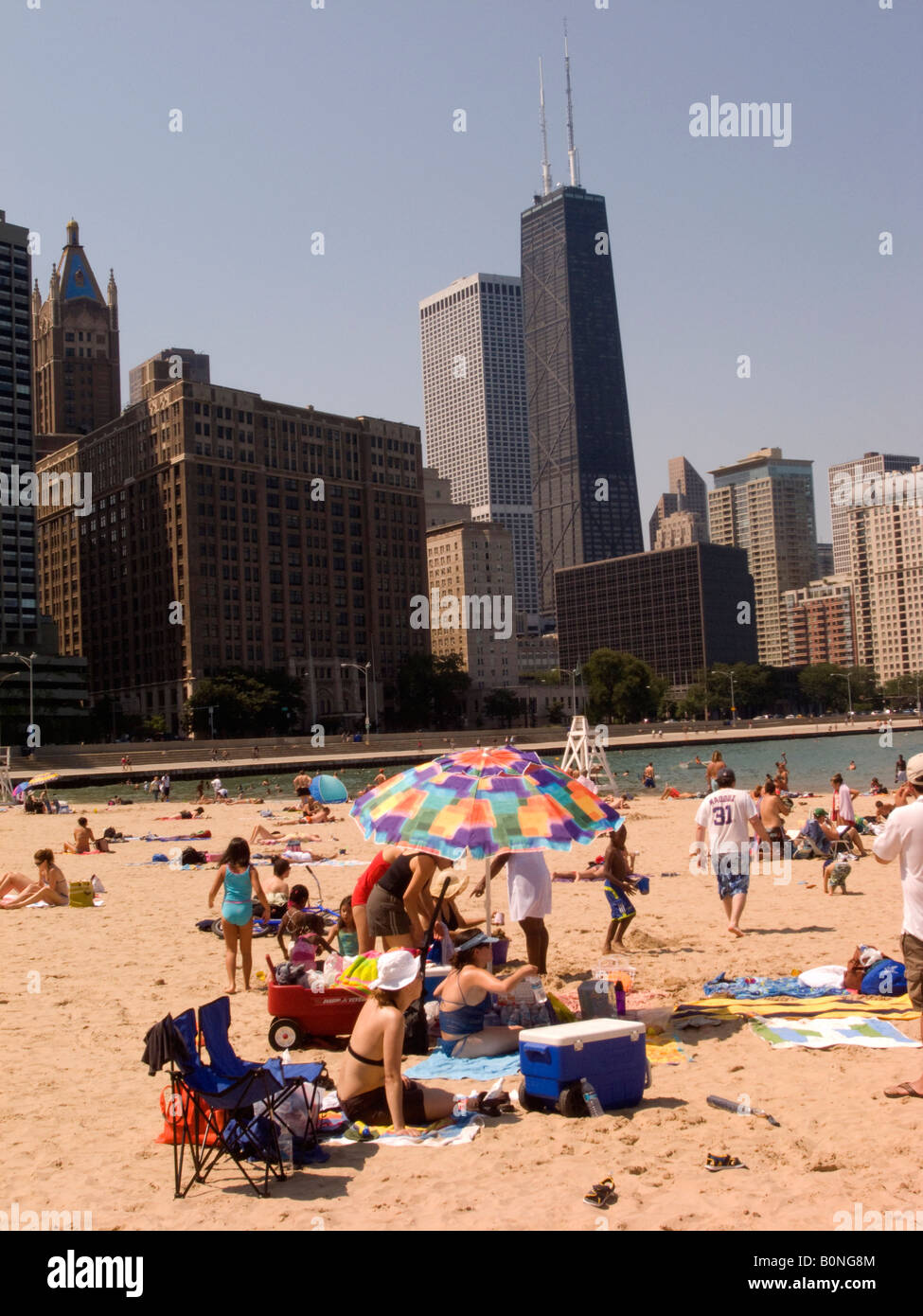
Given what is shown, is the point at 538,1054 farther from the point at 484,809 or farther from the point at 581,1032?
the point at 484,809

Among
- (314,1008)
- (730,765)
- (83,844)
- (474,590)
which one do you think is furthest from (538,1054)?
(474,590)

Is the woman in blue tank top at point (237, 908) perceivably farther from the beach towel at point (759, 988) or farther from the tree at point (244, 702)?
the tree at point (244, 702)

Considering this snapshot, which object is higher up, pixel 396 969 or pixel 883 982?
pixel 396 969

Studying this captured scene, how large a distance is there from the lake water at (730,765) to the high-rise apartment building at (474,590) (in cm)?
7678

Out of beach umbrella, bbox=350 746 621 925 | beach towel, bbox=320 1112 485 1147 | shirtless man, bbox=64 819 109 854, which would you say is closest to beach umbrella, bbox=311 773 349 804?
shirtless man, bbox=64 819 109 854

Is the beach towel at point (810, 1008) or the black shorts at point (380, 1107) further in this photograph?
the beach towel at point (810, 1008)

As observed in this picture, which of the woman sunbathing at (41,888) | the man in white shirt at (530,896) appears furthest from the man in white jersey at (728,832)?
the woman sunbathing at (41,888)

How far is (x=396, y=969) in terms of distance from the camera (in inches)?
304

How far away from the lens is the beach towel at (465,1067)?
912 centimetres

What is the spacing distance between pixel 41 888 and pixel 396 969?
12.7 metres

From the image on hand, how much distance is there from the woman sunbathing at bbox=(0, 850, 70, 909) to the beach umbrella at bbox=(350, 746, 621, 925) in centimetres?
997

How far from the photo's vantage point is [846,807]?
887 inches
